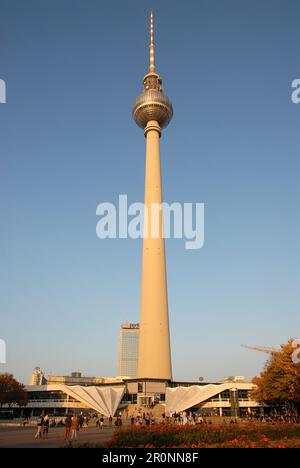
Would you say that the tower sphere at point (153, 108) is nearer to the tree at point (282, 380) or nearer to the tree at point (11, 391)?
the tree at point (282, 380)

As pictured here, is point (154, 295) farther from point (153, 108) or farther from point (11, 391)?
point (153, 108)

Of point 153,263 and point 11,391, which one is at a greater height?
point 153,263

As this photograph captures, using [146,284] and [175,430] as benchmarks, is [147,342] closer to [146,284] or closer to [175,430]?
[146,284]

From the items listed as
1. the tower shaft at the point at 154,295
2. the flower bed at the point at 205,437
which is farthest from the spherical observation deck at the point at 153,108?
the flower bed at the point at 205,437

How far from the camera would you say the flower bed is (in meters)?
20.2

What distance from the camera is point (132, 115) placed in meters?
99.8

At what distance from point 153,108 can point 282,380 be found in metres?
66.3

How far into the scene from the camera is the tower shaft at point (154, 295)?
239 feet

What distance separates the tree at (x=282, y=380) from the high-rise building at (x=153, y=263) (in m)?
19.5

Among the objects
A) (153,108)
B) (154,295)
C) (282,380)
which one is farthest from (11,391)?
(153,108)

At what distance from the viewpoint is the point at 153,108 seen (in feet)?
306

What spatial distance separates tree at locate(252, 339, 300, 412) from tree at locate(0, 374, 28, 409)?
170 feet

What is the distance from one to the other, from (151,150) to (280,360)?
53.8 meters
